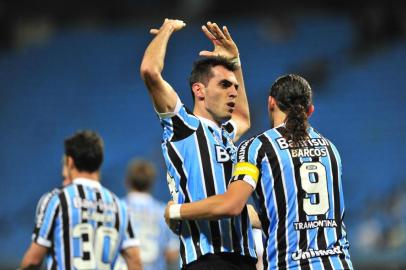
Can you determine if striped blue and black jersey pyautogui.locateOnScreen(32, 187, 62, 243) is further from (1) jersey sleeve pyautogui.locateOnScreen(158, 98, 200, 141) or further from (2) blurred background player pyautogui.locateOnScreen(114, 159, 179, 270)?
(2) blurred background player pyautogui.locateOnScreen(114, 159, 179, 270)

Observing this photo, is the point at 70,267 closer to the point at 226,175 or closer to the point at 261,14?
the point at 226,175

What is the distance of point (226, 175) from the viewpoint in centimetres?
488


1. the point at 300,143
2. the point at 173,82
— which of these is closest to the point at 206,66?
the point at 300,143

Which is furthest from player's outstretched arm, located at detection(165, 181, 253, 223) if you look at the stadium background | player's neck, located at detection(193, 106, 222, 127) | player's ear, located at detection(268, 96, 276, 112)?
the stadium background

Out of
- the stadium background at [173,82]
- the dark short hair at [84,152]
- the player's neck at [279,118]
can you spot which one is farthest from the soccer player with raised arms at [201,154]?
the stadium background at [173,82]

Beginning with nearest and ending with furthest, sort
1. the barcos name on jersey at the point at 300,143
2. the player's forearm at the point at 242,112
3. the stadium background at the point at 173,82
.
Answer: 1. the barcos name on jersey at the point at 300,143
2. the player's forearm at the point at 242,112
3. the stadium background at the point at 173,82

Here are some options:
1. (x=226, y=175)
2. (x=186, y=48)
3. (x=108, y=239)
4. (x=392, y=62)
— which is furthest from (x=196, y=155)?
Result: (x=186, y=48)

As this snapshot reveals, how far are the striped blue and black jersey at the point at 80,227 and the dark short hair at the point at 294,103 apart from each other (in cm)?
167

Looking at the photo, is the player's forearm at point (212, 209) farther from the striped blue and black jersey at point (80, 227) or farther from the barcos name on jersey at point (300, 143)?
the striped blue and black jersey at point (80, 227)

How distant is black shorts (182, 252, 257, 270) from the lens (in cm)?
473

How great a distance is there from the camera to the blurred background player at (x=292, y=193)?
14.9 feet

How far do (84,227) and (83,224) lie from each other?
22mm

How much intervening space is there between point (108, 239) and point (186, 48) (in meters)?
14.5

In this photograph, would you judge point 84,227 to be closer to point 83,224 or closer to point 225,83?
point 83,224
